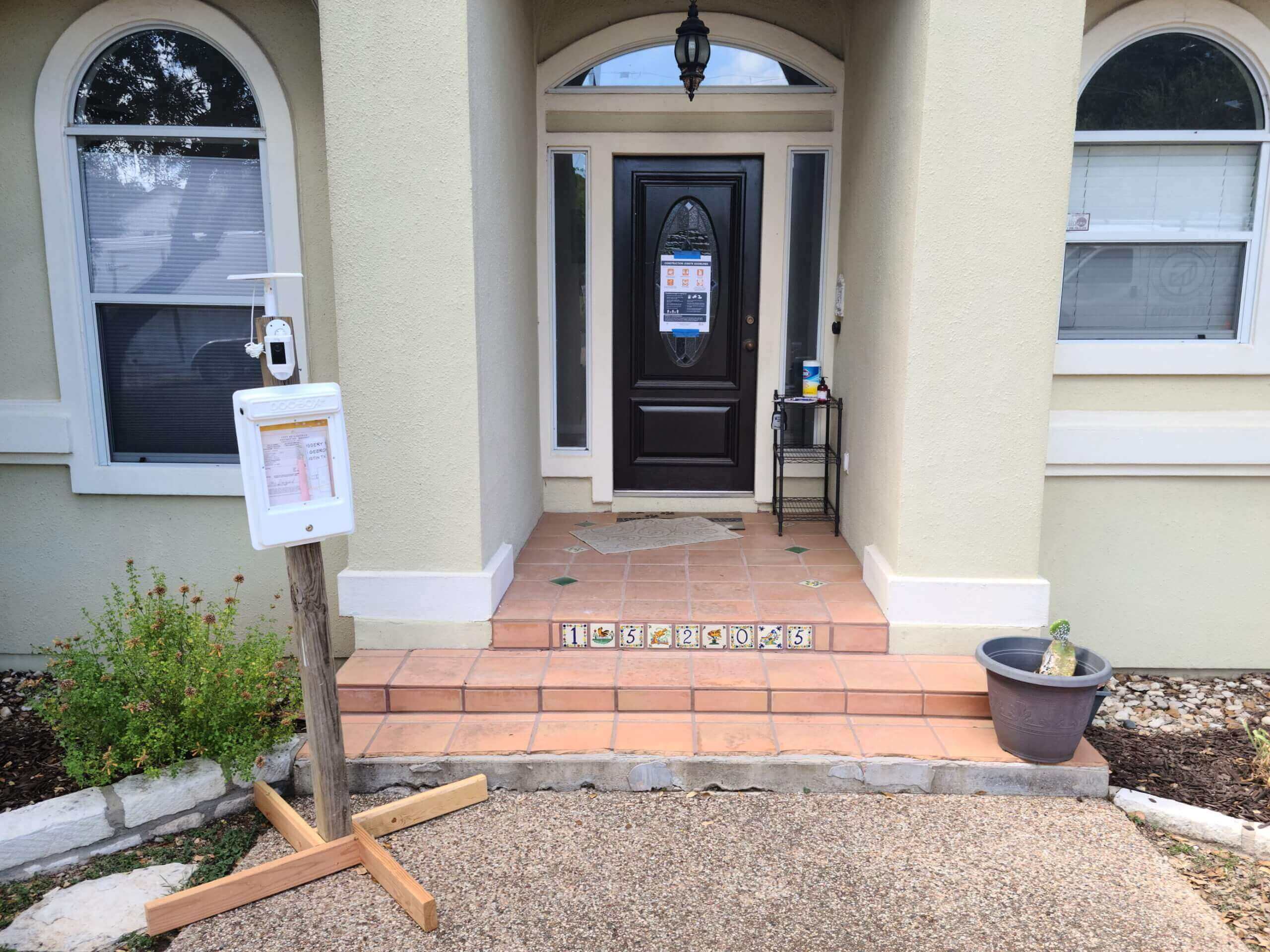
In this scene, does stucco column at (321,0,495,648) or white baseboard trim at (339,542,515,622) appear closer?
stucco column at (321,0,495,648)

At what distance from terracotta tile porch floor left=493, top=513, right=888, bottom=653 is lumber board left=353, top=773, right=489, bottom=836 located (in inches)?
30.9

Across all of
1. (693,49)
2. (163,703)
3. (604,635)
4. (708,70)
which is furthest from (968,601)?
(708,70)

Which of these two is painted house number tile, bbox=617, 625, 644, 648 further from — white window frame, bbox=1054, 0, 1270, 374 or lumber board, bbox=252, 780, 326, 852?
white window frame, bbox=1054, 0, 1270, 374

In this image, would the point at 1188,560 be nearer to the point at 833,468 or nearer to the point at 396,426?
the point at 833,468

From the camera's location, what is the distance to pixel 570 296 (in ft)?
17.6

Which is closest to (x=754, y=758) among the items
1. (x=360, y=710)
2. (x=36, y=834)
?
(x=360, y=710)

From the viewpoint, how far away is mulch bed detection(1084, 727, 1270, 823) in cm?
342

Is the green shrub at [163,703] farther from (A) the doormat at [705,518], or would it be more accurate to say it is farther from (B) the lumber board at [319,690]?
(A) the doormat at [705,518]

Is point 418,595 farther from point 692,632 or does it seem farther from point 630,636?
point 692,632

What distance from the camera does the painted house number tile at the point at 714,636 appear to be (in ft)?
12.6

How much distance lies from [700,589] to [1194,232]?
2995mm

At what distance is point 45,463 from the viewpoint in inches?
175

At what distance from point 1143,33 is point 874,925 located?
162 inches

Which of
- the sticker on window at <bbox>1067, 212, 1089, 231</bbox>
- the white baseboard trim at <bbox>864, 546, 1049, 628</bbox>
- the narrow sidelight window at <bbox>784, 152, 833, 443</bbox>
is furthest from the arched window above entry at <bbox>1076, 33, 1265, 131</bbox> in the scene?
the white baseboard trim at <bbox>864, 546, 1049, 628</bbox>
